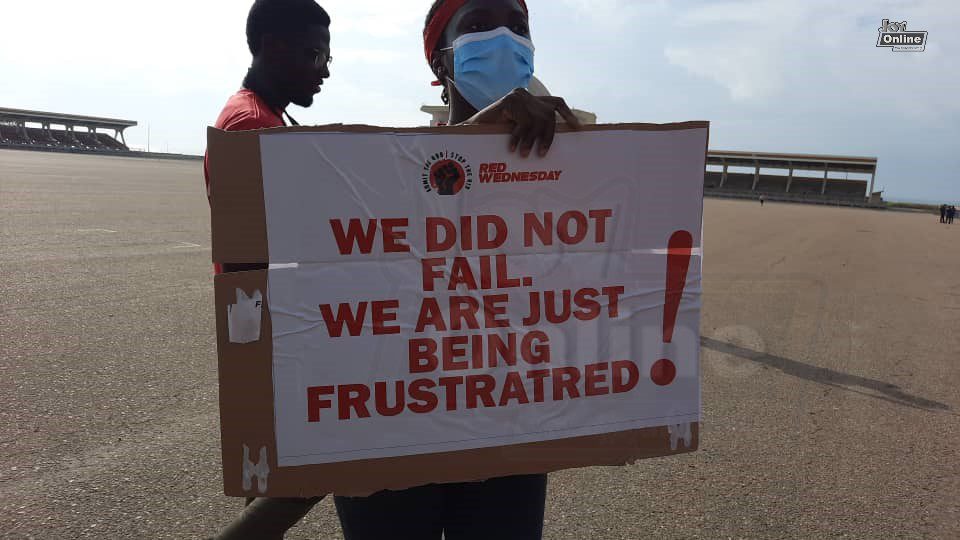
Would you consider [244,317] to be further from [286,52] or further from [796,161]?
[796,161]

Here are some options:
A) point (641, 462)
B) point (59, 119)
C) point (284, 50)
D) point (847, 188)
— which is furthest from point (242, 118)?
point (59, 119)

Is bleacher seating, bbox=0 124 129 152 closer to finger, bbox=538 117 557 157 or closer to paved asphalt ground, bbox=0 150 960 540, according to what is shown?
paved asphalt ground, bbox=0 150 960 540

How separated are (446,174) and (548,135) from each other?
25 cm

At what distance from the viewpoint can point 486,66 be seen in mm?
1719

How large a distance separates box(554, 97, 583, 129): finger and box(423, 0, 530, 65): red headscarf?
1.86 ft

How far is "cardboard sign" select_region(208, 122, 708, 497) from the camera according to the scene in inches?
54.1

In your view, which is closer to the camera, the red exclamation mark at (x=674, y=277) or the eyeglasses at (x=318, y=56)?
the red exclamation mark at (x=674, y=277)

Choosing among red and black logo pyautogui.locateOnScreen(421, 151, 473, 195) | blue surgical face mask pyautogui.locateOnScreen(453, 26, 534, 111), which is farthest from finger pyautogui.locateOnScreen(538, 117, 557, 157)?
blue surgical face mask pyautogui.locateOnScreen(453, 26, 534, 111)

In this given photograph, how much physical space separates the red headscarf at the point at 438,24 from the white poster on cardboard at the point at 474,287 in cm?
57

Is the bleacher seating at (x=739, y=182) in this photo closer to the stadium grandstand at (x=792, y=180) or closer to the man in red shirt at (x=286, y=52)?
the stadium grandstand at (x=792, y=180)

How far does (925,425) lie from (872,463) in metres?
Result: 1.00

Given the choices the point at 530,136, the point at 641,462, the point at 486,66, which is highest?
the point at 486,66

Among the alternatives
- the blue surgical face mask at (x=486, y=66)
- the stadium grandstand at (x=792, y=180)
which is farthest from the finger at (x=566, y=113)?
the stadium grandstand at (x=792, y=180)

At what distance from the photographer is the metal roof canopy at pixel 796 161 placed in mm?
67375
